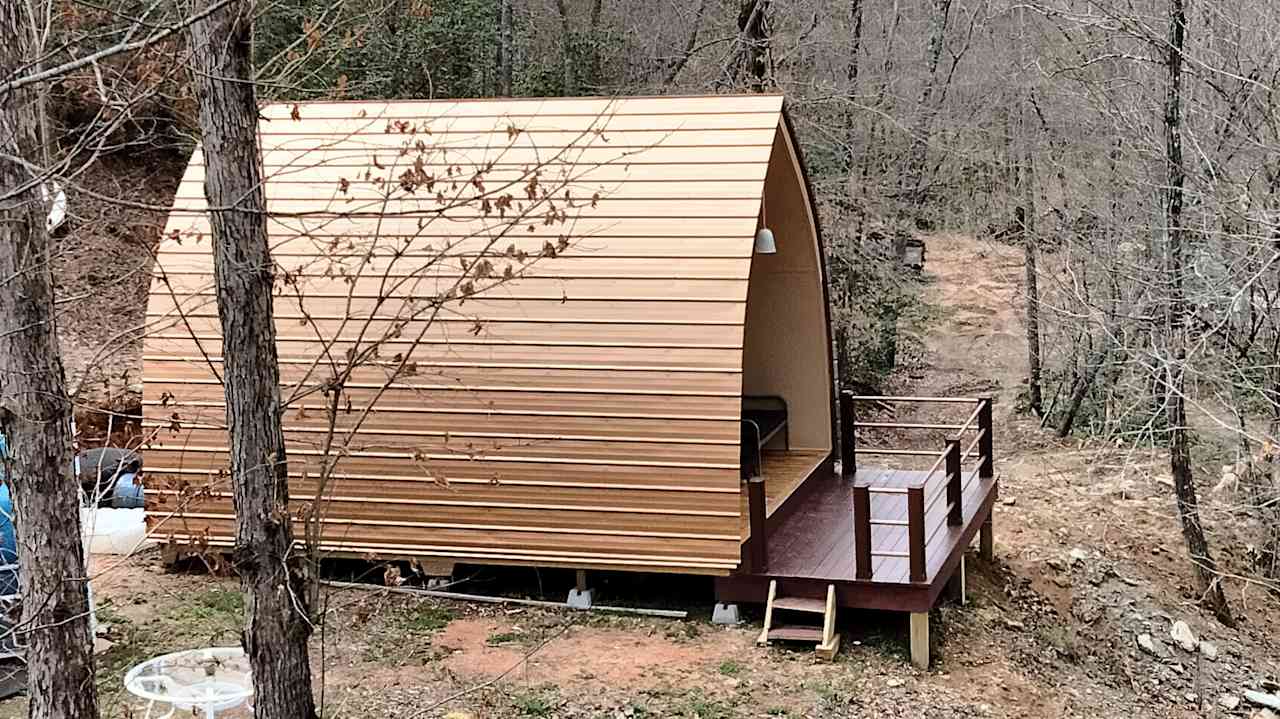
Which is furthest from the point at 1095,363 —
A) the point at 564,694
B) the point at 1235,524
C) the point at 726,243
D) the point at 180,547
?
the point at 180,547

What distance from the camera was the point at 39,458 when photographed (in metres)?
4.89

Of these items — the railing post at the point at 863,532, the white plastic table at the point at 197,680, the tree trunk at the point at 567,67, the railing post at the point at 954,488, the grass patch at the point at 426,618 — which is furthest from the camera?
the tree trunk at the point at 567,67

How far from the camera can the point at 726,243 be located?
27.3 feet

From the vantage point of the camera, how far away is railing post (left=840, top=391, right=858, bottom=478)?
10.2 meters

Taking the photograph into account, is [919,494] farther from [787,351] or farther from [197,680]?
[197,680]

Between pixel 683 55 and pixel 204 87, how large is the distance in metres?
12.9

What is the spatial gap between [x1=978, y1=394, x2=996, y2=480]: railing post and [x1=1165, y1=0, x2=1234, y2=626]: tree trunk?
1.42 m

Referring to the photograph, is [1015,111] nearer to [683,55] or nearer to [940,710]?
[683,55]

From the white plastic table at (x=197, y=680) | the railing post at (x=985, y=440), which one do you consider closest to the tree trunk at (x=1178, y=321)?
the railing post at (x=985, y=440)

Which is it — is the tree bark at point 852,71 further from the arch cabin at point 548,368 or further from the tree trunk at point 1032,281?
the arch cabin at point 548,368

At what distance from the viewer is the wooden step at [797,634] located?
7.86m

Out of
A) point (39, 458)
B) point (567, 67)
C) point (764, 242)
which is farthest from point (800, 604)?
point (567, 67)

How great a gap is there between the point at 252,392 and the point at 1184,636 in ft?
26.8

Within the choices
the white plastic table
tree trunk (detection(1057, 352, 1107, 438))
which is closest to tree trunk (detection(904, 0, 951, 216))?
tree trunk (detection(1057, 352, 1107, 438))
